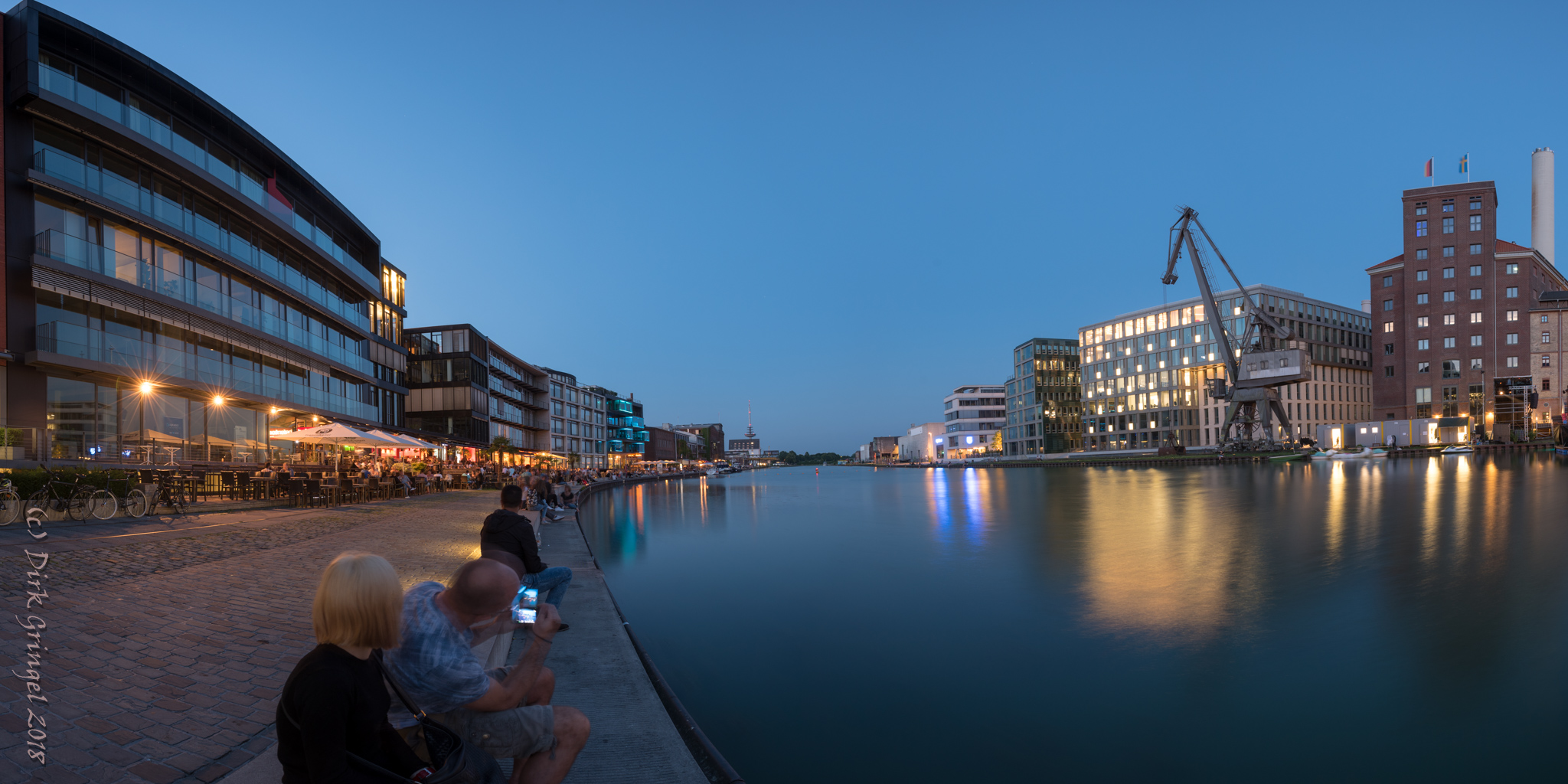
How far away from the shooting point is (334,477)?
2144 cm

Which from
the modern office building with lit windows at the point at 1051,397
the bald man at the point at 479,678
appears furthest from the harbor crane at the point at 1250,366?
the bald man at the point at 479,678

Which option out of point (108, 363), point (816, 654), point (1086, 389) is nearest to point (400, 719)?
point (816, 654)

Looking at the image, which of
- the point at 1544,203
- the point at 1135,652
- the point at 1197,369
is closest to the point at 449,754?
the point at 1135,652

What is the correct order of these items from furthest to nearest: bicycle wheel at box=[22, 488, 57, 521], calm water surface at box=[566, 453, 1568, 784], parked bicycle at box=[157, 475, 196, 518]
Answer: parked bicycle at box=[157, 475, 196, 518]
bicycle wheel at box=[22, 488, 57, 521]
calm water surface at box=[566, 453, 1568, 784]

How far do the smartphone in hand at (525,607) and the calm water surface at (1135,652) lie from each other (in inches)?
124

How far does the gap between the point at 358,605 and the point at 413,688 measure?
70 cm

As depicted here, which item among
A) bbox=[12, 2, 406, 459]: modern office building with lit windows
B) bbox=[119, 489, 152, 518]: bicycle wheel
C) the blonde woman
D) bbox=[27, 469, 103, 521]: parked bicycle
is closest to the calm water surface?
the blonde woman

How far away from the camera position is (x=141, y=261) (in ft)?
74.0

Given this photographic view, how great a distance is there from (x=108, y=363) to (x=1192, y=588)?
2920cm

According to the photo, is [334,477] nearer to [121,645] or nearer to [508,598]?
Answer: [121,645]

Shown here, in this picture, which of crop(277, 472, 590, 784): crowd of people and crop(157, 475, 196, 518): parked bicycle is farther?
crop(157, 475, 196, 518): parked bicycle

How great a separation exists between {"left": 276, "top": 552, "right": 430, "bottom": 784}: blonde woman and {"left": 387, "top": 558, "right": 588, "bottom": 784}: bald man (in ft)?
1.03

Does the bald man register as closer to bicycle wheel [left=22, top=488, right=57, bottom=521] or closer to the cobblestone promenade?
the cobblestone promenade

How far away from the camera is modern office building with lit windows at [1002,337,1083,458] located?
4724 inches
